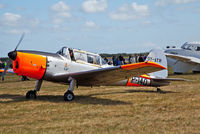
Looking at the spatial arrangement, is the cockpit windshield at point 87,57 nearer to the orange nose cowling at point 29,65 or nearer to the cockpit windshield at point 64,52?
the cockpit windshield at point 64,52

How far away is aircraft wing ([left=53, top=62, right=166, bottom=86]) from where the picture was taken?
7578 mm

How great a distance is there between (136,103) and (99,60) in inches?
101

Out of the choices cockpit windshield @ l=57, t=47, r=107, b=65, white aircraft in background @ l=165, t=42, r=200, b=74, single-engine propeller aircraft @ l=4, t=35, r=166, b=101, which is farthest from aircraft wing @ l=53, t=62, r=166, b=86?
white aircraft in background @ l=165, t=42, r=200, b=74

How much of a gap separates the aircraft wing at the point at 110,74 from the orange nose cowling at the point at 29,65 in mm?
600

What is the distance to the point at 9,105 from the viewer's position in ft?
26.7

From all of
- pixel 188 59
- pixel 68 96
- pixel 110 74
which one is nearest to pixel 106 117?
pixel 110 74

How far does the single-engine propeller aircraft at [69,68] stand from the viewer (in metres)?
8.38

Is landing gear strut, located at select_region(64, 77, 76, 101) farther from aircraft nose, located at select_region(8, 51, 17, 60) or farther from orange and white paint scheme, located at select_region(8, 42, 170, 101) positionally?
aircraft nose, located at select_region(8, 51, 17, 60)

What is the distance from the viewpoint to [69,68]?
9227 millimetres

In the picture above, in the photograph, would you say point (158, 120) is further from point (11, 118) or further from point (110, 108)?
point (11, 118)

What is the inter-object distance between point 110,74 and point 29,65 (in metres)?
2.56

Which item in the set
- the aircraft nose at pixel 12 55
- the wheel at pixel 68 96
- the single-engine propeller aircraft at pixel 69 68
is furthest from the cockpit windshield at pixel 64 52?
the aircraft nose at pixel 12 55

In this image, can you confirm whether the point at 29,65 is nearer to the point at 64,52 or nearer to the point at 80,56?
the point at 64,52

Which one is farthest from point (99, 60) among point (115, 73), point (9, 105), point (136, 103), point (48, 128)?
point (48, 128)
